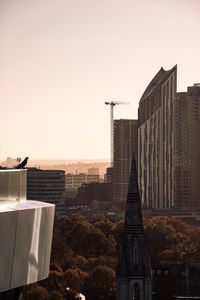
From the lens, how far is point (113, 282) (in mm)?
103500

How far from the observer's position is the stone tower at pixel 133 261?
3081 inches

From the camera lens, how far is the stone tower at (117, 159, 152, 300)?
257ft

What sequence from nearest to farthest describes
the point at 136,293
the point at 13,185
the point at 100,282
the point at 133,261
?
1. the point at 13,185
2. the point at 136,293
3. the point at 133,261
4. the point at 100,282

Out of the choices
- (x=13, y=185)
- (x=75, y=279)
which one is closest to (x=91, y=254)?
(x=75, y=279)

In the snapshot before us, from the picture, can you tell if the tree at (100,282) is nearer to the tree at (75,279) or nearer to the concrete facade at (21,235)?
the tree at (75,279)

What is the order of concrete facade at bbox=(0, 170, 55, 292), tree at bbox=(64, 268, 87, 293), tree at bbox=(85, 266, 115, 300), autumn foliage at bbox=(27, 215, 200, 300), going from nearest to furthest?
concrete facade at bbox=(0, 170, 55, 292) < autumn foliage at bbox=(27, 215, 200, 300) < tree at bbox=(85, 266, 115, 300) < tree at bbox=(64, 268, 87, 293)

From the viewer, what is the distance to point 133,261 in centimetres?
7981

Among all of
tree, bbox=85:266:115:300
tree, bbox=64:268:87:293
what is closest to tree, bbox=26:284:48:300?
tree, bbox=85:266:115:300

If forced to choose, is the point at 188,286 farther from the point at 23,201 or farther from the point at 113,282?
the point at 23,201

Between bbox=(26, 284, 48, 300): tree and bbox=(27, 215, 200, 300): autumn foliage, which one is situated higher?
bbox=(27, 215, 200, 300): autumn foliage

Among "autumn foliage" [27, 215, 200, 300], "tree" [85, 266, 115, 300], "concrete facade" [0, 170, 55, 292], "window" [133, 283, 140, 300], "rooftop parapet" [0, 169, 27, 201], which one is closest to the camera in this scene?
"concrete facade" [0, 170, 55, 292]

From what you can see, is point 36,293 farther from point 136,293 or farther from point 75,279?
point 136,293

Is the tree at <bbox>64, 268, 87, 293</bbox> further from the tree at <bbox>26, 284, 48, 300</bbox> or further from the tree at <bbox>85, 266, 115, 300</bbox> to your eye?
the tree at <bbox>26, 284, 48, 300</bbox>

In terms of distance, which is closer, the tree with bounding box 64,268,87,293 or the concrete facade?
the concrete facade
